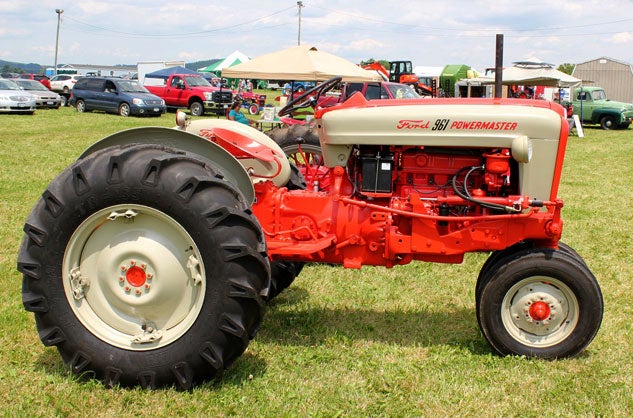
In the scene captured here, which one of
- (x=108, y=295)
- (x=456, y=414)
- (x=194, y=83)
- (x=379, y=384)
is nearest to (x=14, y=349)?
(x=108, y=295)

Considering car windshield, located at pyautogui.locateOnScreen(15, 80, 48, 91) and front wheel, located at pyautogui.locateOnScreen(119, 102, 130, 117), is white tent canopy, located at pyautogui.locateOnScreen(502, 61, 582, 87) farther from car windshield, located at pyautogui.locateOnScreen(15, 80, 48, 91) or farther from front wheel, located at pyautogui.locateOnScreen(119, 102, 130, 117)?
car windshield, located at pyautogui.locateOnScreen(15, 80, 48, 91)

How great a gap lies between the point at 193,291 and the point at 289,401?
77 cm

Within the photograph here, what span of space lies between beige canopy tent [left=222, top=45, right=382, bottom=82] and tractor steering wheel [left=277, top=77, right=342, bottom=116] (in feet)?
41.8

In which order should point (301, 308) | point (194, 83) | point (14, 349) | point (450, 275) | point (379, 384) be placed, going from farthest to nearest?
point (194, 83) < point (450, 275) < point (301, 308) < point (14, 349) < point (379, 384)

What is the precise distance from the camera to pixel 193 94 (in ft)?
88.8

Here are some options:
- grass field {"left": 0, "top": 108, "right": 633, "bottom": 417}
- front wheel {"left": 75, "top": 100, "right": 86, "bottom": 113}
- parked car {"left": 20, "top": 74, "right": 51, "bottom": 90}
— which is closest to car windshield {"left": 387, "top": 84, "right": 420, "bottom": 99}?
grass field {"left": 0, "top": 108, "right": 633, "bottom": 417}

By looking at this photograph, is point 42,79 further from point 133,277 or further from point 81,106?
point 133,277

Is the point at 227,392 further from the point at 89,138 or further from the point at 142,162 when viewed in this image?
the point at 89,138

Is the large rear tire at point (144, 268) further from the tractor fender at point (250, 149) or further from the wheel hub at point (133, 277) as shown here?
the tractor fender at point (250, 149)

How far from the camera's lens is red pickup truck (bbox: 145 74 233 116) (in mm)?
26734

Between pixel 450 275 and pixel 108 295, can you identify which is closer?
pixel 108 295

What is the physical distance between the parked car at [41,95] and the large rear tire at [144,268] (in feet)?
84.2

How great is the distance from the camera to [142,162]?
3469 mm

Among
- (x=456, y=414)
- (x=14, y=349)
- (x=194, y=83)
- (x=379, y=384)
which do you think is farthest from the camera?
(x=194, y=83)
